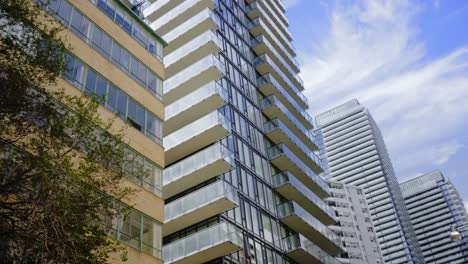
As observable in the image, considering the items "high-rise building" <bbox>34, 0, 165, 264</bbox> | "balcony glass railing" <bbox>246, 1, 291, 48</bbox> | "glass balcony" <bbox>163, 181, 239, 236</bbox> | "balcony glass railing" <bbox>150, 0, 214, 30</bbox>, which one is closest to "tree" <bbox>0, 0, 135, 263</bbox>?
"high-rise building" <bbox>34, 0, 165, 264</bbox>

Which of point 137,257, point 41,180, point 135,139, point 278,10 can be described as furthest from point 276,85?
point 41,180

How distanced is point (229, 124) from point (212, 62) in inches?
184

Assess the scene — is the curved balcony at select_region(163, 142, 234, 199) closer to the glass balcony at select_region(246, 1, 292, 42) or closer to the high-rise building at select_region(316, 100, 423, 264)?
the glass balcony at select_region(246, 1, 292, 42)

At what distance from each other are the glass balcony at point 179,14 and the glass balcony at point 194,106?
8.65 meters

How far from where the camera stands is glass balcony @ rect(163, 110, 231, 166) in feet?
108

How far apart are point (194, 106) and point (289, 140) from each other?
11.0m

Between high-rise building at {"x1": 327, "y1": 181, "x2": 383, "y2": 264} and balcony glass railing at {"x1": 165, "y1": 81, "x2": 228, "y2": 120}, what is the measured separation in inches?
2973

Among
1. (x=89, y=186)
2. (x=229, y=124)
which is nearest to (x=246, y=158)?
(x=229, y=124)

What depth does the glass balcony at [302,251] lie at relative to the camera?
35.8 metres

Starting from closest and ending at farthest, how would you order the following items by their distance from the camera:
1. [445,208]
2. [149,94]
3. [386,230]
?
[149,94]
[386,230]
[445,208]

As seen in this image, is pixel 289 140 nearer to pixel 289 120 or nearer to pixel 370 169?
pixel 289 120

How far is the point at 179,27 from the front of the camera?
40.5 meters

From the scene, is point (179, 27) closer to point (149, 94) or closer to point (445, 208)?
point (149, 94)

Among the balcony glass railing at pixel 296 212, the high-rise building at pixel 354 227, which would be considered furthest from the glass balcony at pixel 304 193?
the high-rise building at pixel 354 227
